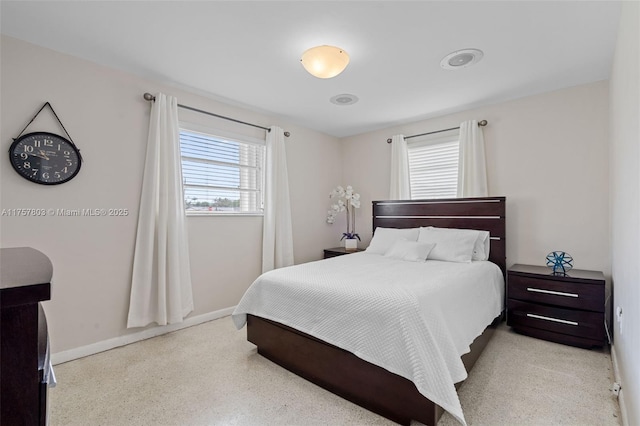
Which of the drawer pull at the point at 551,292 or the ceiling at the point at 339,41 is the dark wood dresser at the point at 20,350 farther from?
the drawer pull at the point at 551,292

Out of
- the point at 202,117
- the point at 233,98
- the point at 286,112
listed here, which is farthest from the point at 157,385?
the point at 286,112

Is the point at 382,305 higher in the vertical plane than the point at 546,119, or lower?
lower

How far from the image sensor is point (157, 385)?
2072 millimetres

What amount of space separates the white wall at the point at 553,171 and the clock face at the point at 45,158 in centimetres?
399

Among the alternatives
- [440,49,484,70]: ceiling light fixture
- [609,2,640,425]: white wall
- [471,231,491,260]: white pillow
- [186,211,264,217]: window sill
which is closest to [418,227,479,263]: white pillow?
[471,231,491,260]: white pillow

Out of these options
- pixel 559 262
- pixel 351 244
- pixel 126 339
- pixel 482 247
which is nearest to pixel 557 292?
pixel 559 262

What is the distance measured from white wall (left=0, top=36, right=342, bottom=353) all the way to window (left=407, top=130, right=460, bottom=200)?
2.67m

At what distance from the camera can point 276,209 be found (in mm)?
3768

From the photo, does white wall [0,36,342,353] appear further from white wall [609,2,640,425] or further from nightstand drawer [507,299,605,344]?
white wall [609,2,640,425]

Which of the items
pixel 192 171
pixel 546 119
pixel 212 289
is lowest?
pixel 212 289

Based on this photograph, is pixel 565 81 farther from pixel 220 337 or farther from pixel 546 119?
pixel 220 337

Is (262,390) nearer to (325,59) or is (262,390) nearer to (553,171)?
(325,59)

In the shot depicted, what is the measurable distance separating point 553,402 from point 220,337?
102 inches

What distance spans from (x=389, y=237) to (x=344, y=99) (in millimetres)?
1685
